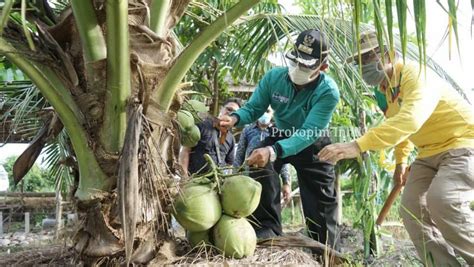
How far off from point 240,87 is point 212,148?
2477 millimetres

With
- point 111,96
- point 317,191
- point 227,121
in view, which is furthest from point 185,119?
point 317,191

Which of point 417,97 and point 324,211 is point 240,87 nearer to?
point 324,211

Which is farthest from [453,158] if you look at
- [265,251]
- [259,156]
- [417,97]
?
[265,251]

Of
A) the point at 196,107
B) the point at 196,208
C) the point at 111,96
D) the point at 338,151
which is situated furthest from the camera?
the point at 196,107

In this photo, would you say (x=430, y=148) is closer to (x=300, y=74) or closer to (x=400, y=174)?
(x=400, y=174)

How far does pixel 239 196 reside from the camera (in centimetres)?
154

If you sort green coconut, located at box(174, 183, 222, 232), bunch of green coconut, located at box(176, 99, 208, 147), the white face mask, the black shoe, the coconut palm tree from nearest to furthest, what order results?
the coconut palm tree, green coconut, located at box(174, 183, 222, 232), bunch of green coconut, located at box(176, 99, 208, 147), the black shoe, the white face mask

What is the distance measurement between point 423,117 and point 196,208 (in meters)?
0.89

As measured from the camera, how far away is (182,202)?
1.49 m

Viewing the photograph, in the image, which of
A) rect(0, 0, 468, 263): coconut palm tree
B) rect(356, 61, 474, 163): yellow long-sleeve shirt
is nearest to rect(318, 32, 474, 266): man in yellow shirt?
rect(356, 61, 474, 163): yellow long-sleeve shirt

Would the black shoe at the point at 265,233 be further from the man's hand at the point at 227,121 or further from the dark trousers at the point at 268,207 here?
the man's hand at the point at 227,121

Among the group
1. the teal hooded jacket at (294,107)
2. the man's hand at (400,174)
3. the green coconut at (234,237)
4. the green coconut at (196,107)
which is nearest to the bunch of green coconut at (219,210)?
the green coconut at (234,237)

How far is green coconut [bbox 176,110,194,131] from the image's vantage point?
1859 millimetres

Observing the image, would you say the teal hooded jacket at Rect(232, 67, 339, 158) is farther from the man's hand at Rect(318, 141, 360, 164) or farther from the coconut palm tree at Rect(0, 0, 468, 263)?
the coconut palm tree at Rect(0, 0, 468, 263)
